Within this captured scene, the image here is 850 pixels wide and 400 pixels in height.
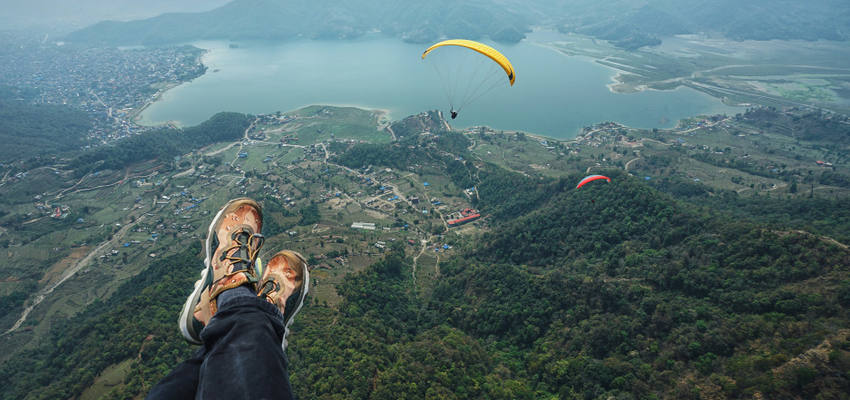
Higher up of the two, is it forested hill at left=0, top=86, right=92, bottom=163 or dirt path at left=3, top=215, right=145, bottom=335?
forested hill at left=0, top=86, right=92, bottom=163

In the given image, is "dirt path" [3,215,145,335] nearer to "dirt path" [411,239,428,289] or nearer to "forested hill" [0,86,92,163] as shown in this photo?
"forested hill" [0,86,92,163]

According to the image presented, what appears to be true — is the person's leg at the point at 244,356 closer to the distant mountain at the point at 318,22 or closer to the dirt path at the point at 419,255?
the dirt path at the point at 419,255

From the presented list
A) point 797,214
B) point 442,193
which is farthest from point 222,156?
point 797,214

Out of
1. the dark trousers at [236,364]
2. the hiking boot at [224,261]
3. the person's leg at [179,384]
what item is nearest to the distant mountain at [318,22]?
the hiking boot at [224,261]

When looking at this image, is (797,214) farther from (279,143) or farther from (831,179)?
(279,143)

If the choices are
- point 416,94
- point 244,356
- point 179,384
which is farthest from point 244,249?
point 416,94

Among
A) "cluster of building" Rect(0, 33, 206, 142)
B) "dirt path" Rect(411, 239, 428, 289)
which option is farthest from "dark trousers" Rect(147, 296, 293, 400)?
"cluster of building" Rect(0, 33, 206, 142)
